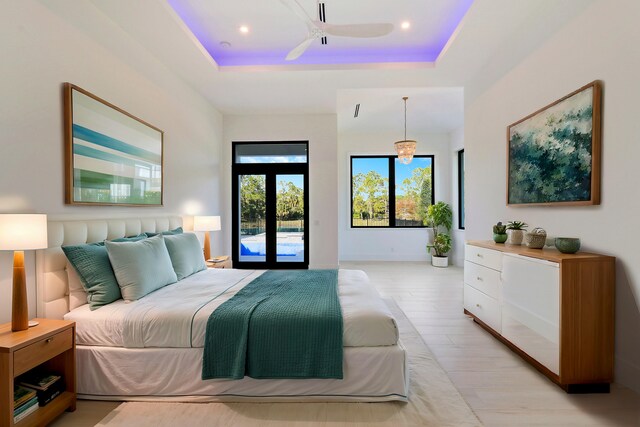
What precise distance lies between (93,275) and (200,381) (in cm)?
111

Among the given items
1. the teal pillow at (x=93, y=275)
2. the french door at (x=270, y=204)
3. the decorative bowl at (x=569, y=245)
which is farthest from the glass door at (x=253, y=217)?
the decorative bowl at (x=569, y=245)

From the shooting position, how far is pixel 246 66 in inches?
153

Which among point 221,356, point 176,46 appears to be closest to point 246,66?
point 176,46

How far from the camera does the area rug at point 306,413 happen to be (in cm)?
176

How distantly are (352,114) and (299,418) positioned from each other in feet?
16.7

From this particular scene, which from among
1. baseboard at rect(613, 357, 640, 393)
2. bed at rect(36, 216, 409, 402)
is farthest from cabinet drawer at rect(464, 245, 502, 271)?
bed at rect(36, 216, 409, 402)

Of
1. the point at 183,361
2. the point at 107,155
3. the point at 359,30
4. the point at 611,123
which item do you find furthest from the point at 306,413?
the point at 359,30

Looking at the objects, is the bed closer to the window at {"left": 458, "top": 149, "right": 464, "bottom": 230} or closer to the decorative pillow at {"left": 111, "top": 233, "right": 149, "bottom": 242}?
the decorative pillow at {"left": 111, "top": 233, "right": 149, "bottom": 242}

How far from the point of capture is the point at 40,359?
65.1 inches

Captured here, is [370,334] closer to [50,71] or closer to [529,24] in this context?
[50,71]

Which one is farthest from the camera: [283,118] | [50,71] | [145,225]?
[283,118]

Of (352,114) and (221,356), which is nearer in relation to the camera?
(221,356)

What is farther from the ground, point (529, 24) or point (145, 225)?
point (529, 24)

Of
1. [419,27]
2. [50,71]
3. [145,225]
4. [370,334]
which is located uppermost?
[419,27]
